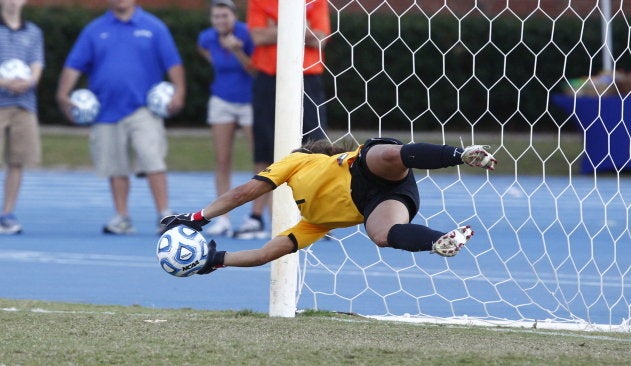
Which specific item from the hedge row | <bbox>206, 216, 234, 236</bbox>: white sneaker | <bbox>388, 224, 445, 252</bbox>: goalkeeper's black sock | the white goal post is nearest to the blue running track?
<bbox>206, 216, 234, 236</bbox>: white sneaker

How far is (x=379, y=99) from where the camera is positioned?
23.3 m

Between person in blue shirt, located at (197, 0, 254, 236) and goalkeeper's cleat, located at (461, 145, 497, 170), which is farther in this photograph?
person in blue shirt, located at (197, 0, 254, 236)

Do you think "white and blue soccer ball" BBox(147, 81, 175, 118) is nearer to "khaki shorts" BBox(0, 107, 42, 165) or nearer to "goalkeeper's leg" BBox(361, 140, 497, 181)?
"khaki shorts" BBox(0, 107, 42, 165)

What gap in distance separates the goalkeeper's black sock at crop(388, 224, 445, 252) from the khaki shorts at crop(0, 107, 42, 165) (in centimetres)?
678

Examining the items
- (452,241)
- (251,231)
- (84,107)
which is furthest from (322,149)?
(84,107)

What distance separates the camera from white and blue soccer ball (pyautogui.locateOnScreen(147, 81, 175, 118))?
1167 cm

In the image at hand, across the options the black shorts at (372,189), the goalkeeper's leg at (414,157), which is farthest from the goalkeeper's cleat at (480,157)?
the black shorts at (372,189)

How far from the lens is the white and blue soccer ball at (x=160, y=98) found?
11672 mm

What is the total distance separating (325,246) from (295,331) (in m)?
4.44

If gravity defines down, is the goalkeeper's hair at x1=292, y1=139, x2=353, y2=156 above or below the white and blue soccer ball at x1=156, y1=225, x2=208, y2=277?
above

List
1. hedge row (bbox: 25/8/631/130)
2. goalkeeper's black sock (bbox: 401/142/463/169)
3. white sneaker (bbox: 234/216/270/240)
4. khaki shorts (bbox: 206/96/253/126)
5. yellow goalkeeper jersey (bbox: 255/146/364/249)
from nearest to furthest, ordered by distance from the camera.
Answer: goalkeeper's black sock (bbox: 401/142/463/169)
yellow goalkeeper jersey (bbox: 255/146/364/249)
white sneaker (bbox: 234/216/270/240)
khaki shorts (bbox: 206/96/253/126)
hedge row (bbox: 25/8/631/130)

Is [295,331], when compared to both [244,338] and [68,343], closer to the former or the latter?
[244,338]

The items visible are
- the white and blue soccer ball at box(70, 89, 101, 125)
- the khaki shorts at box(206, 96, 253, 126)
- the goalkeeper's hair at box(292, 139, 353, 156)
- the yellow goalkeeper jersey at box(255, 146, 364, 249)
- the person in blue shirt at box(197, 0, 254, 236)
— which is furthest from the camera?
the khaki shorts at box(206, 96, 253, 126)

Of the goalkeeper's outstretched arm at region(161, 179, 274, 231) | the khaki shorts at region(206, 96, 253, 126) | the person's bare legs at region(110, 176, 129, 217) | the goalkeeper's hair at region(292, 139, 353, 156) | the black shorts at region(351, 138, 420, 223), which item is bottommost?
the person's bare legs at region(110, 176, 129, 217)
